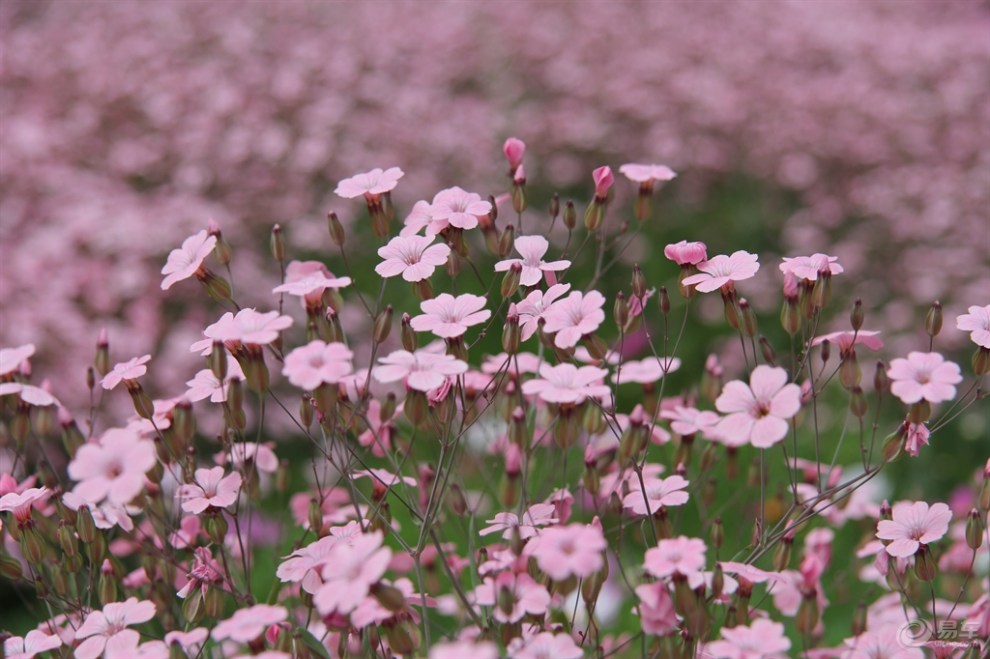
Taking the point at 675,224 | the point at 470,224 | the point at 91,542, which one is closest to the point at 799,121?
the point at 675,224

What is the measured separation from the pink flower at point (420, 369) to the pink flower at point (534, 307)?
3.7 inches

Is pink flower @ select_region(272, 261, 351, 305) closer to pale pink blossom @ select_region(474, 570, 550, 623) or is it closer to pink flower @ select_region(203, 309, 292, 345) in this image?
pink flower @ select_region(203, 309, 292, 345)

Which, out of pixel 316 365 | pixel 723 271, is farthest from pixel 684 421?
pixel 316 365

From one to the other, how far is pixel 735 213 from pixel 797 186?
0.23 meters

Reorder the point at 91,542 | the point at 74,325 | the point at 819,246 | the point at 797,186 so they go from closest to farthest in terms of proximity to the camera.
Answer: the point at 91,542
the point at 74,325
the point at 819,246
the point at 797,186

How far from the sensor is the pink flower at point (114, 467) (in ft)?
1.73

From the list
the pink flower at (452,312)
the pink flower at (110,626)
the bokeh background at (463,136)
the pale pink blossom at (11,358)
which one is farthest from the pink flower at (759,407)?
the bokeh background at (463,136)

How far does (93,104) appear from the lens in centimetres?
257

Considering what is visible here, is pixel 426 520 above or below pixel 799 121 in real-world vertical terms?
above

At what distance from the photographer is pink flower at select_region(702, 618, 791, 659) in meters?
0.58

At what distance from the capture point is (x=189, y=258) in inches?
30.8

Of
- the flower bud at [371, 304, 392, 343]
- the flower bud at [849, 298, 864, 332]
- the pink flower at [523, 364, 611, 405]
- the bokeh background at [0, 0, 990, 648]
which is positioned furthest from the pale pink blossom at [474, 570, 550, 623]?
the bokeh background at [0, 0, 990, 648]

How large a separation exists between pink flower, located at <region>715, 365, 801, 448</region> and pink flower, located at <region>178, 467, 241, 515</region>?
354mm

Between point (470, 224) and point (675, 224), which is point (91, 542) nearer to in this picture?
point (470, 224)
